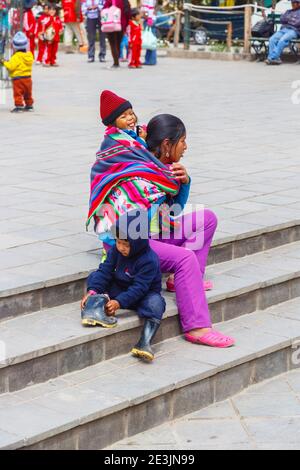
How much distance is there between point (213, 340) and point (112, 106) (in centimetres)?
140

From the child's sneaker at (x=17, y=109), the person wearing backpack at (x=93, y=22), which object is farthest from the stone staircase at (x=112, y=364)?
the person wearing backpack at (x=93, y=22)

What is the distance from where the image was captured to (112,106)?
18.6ft

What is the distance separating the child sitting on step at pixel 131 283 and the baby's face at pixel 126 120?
60 centimetres

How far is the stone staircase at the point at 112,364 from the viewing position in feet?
15.3

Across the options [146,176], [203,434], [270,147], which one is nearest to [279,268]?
[146,176]

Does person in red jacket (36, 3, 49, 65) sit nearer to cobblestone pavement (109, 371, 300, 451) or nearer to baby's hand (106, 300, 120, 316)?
baby's hand (106, 300, 120, 316)

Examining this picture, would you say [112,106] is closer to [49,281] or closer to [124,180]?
[124,180]

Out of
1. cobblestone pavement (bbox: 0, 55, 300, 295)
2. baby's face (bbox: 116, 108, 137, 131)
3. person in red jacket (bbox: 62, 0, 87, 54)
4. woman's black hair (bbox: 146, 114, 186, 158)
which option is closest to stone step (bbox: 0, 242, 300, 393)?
cobblestone pavement (bbox: 0, 55, 300, 295)

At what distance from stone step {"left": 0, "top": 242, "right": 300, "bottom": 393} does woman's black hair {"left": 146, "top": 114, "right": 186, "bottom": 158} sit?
867 mm

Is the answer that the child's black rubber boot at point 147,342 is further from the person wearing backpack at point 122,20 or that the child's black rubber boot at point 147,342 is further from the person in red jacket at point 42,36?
the person in red jacket at point 42,36

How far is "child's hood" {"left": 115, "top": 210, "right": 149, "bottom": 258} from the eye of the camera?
5.20 m

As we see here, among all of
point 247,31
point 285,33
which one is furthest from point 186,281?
point 247,31

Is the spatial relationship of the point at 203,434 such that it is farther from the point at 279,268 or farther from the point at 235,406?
the point at 279,268
